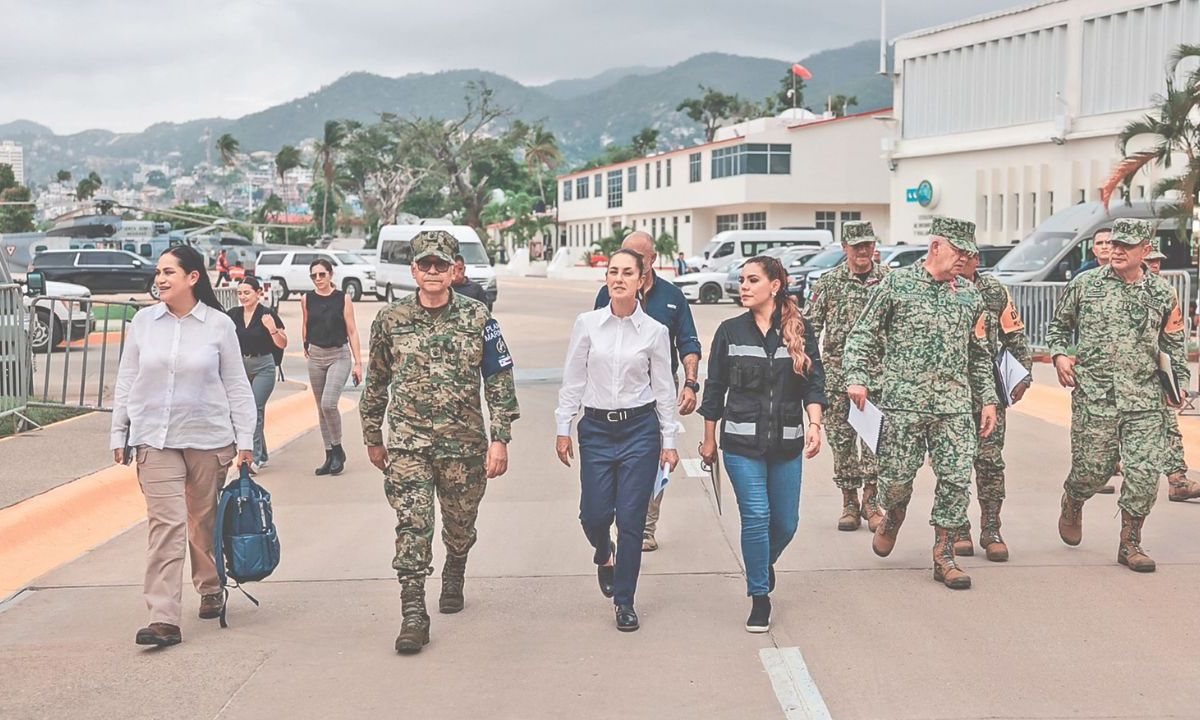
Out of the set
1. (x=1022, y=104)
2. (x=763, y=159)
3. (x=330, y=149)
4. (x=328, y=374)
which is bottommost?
(x=328, y=374)

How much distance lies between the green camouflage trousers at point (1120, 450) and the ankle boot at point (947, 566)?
101 cm

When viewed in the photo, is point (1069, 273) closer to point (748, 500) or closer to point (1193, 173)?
point (1193, 173)

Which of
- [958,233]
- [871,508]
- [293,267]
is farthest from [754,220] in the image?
[958,233]

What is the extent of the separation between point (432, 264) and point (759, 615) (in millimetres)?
2248

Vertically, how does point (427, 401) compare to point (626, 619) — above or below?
above

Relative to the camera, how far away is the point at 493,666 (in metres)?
5.68

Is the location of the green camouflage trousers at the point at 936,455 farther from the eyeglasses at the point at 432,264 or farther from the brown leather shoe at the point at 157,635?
the brown leather shoe at the point at 157,635

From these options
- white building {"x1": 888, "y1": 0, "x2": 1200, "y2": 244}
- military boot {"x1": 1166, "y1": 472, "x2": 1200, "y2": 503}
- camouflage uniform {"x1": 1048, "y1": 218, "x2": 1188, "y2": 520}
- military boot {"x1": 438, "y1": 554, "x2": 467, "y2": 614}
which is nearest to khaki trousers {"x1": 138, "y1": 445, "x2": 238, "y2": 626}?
military boot {"x1": 438, "y1": 554, "x2": 467, "y2": 614}

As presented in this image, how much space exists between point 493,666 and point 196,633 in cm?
159

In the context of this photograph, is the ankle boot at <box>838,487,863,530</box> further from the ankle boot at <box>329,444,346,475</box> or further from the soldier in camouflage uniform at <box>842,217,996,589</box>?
the ankle boot at <box>329,444,346,475</box>

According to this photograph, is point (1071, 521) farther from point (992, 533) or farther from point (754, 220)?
point (754, 220)

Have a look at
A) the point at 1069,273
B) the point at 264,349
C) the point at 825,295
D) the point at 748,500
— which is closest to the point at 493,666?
the point at 748,500

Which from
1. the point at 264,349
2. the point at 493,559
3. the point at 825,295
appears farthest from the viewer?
the point at 264,349

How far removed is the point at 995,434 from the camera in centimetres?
746
